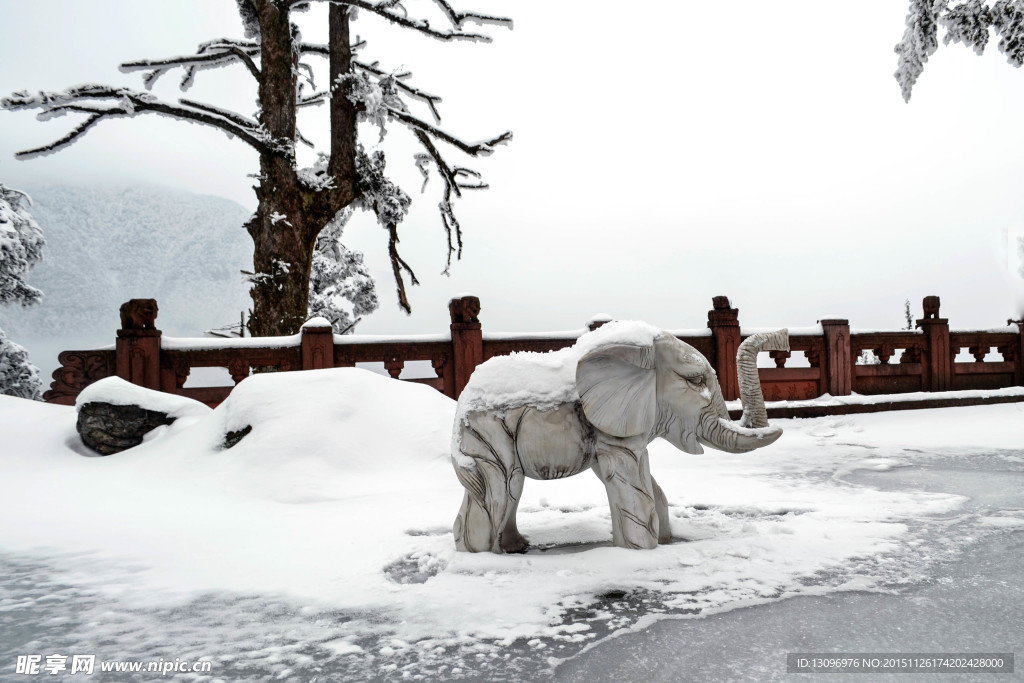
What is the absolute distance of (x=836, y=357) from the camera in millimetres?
11188

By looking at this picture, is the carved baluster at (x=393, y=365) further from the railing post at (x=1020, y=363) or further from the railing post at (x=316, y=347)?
the railing post at (x=1020, y=363)

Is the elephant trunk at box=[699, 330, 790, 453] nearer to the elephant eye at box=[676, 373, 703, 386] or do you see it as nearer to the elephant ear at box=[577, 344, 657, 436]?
the elephant eye at box=[676, 373, 703, 386]

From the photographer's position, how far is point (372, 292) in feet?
56.6

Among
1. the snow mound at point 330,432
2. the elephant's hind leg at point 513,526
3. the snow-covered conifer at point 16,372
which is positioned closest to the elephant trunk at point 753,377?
the elephant's hind leg at point 513,526

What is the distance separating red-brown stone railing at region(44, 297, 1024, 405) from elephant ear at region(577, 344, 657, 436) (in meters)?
6.11

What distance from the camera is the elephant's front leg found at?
10.9 ft

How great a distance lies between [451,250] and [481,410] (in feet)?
34.8

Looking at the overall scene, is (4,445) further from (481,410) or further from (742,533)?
(742,533)

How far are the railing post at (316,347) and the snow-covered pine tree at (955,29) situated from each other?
10266mm

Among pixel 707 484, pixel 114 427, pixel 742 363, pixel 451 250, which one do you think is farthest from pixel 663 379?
pixel 451 250

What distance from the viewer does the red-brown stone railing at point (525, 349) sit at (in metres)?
8.46

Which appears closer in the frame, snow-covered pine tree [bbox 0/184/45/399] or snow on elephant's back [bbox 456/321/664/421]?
snow on elephant's back [bbox 456/321/664/421]

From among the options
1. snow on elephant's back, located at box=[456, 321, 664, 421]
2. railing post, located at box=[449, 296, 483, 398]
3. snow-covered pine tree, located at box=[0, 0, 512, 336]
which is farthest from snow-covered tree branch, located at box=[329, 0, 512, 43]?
snow on elephant's back, located at box=[456, 321, 664, 421]

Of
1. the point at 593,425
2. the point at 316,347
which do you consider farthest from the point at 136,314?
the point at 593,425
